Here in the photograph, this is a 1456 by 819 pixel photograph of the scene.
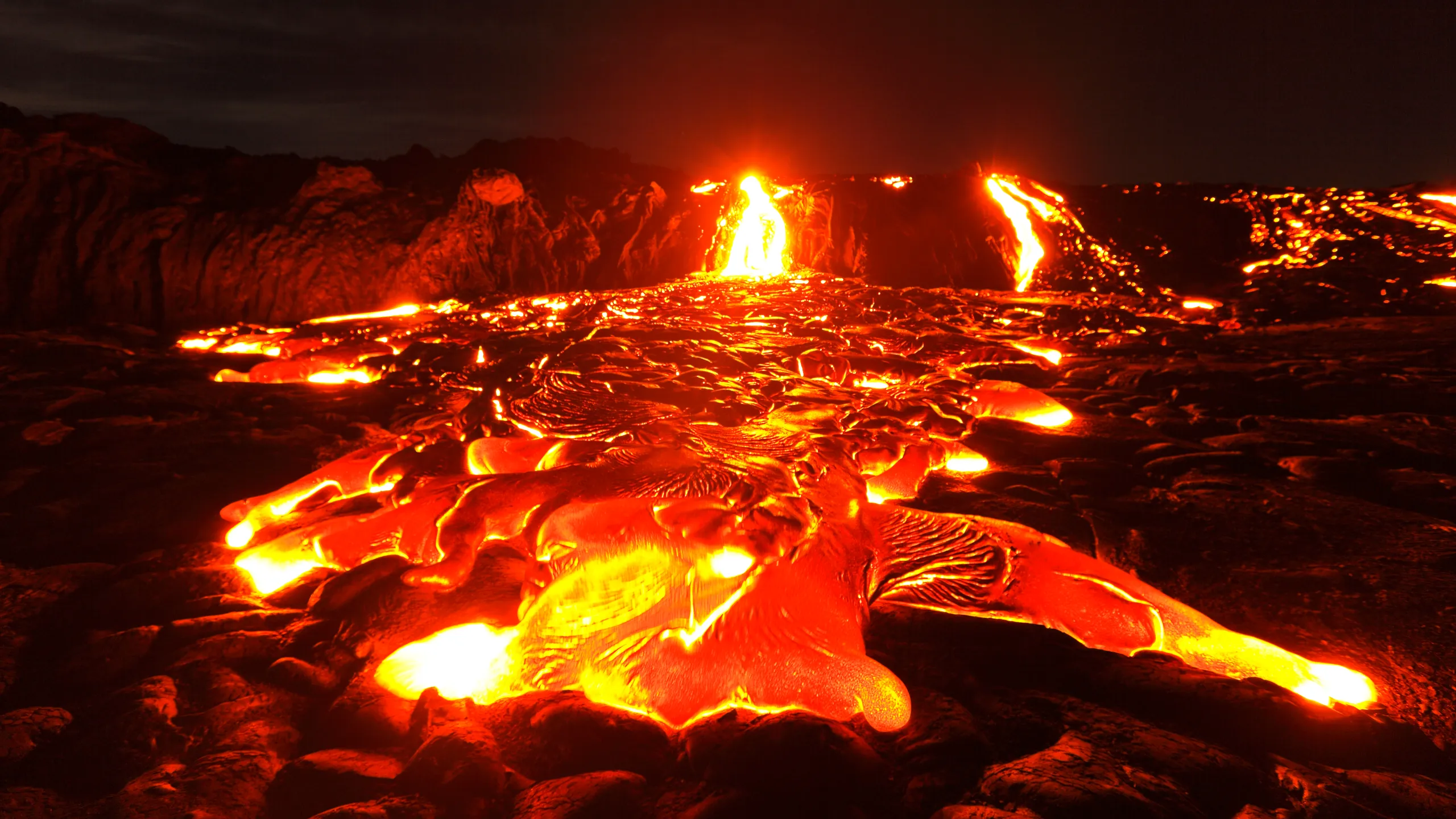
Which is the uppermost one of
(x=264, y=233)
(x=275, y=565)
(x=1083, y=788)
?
(x=264, y=233)

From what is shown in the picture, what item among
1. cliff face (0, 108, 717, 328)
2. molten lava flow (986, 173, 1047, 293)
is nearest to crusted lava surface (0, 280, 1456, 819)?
cliff face (0, 108, 717, 328)

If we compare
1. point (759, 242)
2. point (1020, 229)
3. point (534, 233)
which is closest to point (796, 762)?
point (534, 233)

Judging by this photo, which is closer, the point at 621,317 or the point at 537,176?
the point at 621,317

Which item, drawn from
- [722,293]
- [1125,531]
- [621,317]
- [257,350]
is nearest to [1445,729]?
[1125,531]

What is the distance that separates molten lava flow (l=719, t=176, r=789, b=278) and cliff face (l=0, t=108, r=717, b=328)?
823 mm

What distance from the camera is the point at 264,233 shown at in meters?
7.09

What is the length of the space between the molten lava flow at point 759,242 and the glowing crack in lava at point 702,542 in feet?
14.0

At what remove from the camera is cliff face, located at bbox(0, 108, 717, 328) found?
22.3 feet

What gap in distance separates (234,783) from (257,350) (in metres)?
5.58

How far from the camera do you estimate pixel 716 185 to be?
9320mm

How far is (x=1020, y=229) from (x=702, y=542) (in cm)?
827

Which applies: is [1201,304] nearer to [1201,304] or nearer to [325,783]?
[1201,304]

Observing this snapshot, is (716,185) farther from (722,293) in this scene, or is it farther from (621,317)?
(621,317)

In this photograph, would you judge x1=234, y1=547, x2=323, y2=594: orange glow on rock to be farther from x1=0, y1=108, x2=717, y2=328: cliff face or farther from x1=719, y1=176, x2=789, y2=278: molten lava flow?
x1=719, y1=176, x2=789, y2=278: molten lava flow
